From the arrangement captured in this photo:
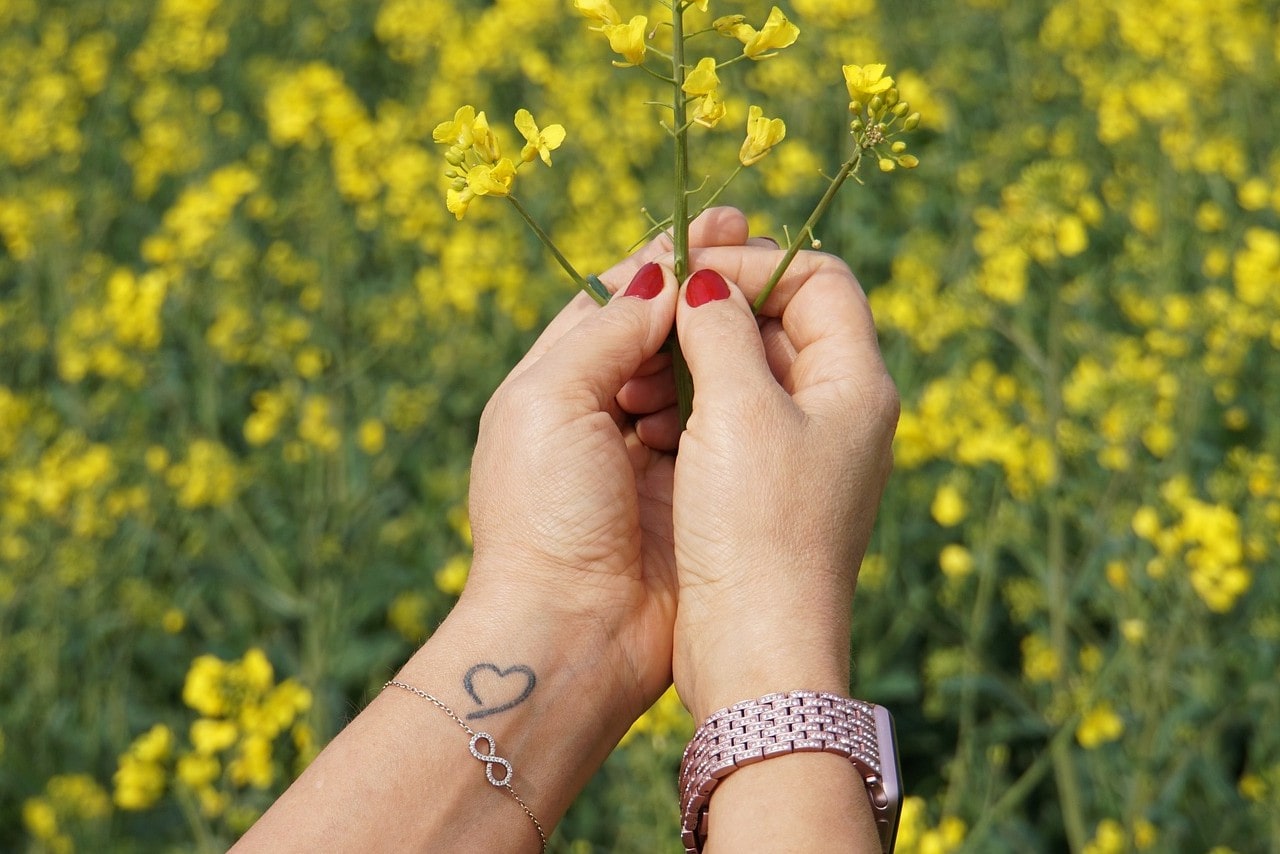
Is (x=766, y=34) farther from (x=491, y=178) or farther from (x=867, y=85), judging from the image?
(x=491, y=178)

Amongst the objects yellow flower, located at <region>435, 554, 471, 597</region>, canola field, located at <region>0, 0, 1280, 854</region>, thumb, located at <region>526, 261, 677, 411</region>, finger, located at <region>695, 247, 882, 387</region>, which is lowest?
canola field, located at <region>0, 0, 1280, 854</region>

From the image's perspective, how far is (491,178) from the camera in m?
1.39

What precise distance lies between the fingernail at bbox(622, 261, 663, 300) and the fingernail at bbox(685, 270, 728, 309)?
4 centimetres

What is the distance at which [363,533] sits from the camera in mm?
3557

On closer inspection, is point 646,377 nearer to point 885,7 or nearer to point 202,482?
point 202,482

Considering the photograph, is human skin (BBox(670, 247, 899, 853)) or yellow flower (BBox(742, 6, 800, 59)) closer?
human skin (BBox(670, 247, 899, 853))

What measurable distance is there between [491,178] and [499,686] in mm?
523

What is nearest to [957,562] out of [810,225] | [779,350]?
[779,350]

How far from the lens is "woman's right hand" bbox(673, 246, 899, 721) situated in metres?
1.31

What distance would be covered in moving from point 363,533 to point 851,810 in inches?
99.6

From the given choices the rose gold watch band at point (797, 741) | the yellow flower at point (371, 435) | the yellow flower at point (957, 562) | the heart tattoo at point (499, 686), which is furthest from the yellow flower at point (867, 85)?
the yellow flower at point (371, 435)

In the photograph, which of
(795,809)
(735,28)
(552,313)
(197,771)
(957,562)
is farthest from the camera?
(552,313)

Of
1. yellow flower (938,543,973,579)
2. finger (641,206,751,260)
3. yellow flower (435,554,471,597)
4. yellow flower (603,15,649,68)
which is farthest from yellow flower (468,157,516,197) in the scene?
yellow flower (938,543,973,579)

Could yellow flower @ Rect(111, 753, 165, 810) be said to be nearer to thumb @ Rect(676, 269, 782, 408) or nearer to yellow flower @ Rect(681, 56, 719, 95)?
thumb @ Rect(676, 269, 782, 408)
